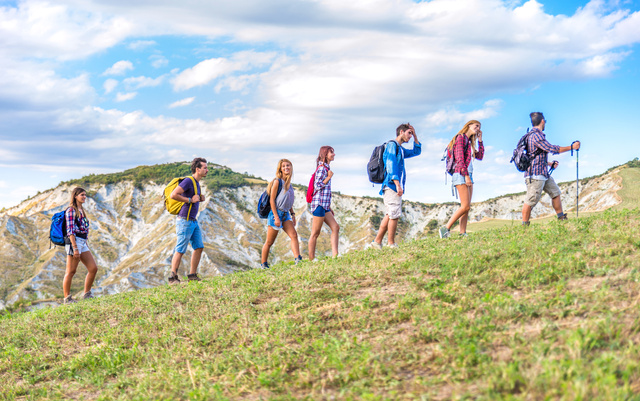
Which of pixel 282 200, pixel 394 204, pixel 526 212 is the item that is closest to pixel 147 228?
pixel 282 200

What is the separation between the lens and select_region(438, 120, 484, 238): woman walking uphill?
1043 cm

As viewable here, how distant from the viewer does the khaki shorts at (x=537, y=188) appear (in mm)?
10531

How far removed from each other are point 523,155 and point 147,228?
87.2m

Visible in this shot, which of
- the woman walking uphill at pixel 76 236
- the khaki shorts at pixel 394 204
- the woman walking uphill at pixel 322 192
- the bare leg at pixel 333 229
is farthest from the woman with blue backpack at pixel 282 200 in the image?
the woman walking uphill at pixel 76 236

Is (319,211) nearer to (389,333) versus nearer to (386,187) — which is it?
(386,187)

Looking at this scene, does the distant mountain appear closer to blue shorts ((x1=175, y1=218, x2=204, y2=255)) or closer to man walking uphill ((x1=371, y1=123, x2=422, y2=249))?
blue shorts ((x1=175, y1=218, x2=204, y2=255))

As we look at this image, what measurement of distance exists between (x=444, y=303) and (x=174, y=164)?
401 feet

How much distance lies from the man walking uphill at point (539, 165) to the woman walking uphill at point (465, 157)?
1044 millimetres

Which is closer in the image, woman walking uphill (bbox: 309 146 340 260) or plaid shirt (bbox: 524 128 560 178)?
plaid shirt (bbox: 524 128 560 178)

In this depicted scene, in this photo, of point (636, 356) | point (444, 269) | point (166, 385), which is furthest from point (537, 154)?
point (166, 385)

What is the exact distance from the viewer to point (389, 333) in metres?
5.45

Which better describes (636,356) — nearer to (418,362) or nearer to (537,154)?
(418,362)

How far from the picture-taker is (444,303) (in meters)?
5.83

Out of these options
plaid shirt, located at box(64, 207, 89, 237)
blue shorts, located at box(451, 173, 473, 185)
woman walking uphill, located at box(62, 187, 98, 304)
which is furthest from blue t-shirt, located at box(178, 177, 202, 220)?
blue shorts, located at box(451, 173, 473, 185)
